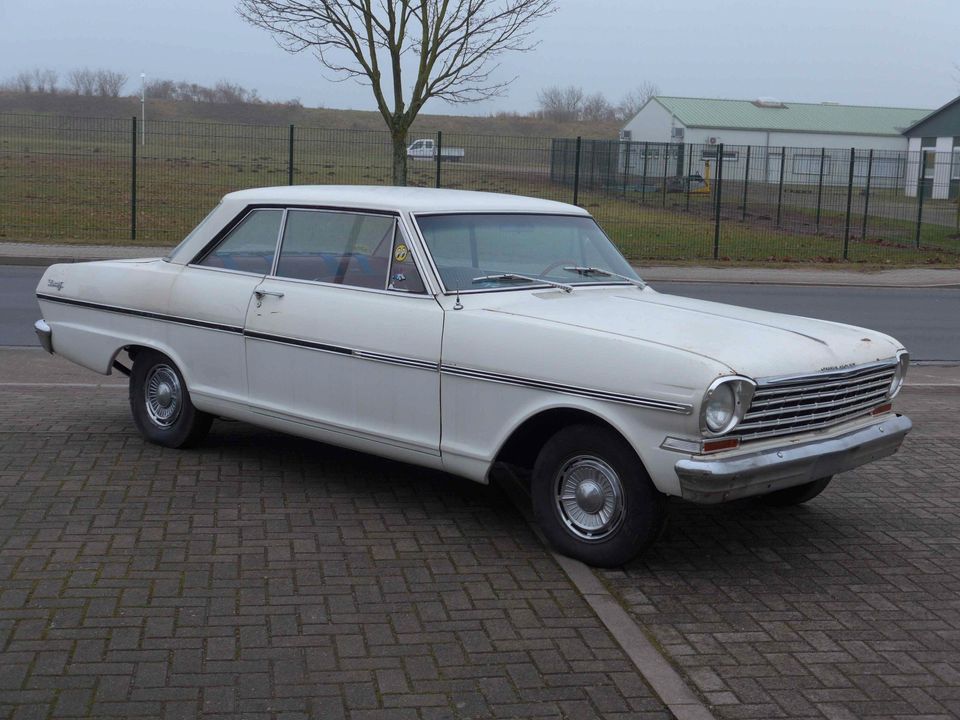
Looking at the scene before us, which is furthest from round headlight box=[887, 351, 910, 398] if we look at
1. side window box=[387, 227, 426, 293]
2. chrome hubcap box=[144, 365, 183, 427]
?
chrome hubcap box=[144, 365, 183, 427]

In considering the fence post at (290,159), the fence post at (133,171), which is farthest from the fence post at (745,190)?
the fence post at (133,171)

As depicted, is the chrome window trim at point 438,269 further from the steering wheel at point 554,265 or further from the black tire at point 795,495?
the black tire at point 795,495

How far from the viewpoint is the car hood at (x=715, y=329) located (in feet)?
16.7

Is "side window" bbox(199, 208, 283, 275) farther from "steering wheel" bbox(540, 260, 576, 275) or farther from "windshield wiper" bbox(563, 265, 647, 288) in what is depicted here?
"windshield wiper" bbox(563, 265, 647, 288)

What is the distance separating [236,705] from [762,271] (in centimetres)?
1984

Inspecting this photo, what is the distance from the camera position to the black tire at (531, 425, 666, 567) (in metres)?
5.13

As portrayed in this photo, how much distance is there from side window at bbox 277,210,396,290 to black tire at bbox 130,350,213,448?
1.07m

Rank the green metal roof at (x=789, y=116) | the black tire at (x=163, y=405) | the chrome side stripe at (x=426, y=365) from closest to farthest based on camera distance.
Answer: the chrome side stripe at (x=426, y=365), the black tire at (x=163, y=405), the green metal roof at (x=789, y=116)

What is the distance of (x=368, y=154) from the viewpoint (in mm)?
24078

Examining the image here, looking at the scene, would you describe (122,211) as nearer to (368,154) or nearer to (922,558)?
(368,154)

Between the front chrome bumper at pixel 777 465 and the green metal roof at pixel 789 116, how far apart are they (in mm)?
55481

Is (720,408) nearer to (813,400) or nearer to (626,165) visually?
(813,400)

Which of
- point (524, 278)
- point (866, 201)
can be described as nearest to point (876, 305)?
point (866, 201)

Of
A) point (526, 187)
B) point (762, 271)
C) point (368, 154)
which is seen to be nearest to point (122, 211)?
point (368, 154)
